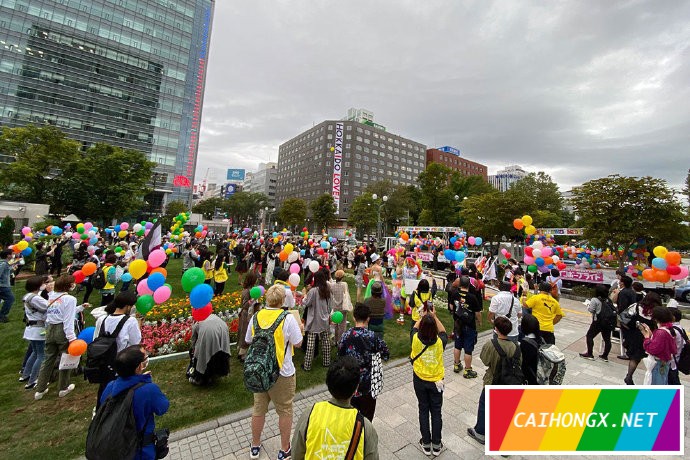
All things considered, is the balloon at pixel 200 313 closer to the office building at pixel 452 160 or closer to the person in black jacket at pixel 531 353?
the person in black jacket at pixel 531 353

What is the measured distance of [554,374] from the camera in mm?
3445

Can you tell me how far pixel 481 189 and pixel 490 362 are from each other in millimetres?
48756

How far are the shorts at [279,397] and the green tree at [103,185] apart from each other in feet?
104

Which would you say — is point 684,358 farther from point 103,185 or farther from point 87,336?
point 103,185

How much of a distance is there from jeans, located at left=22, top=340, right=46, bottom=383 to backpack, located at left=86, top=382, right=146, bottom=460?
4.22m

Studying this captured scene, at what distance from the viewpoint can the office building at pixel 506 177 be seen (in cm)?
14312

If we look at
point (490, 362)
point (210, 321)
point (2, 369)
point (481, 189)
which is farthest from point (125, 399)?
point (481, 189)

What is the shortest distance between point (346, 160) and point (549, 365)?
73.6 metres

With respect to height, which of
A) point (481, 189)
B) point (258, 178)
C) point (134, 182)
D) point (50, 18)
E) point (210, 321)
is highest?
point (50, 18)

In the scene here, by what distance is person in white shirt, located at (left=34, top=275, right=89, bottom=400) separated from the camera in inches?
167

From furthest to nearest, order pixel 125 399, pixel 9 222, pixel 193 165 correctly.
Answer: pixel 193 165, pixel 9 222, pixel 125 399

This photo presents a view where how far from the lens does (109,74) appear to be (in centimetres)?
4441

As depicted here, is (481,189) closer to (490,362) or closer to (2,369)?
(490,362)

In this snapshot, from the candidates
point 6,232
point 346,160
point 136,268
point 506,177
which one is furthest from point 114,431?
point 506,177
